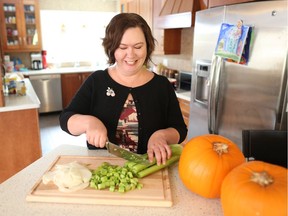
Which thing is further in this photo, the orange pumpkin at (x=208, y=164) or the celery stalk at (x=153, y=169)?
the celery stalk at (x=153, y=169)

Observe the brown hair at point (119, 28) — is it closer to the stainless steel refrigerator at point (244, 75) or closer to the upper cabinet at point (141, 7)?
the stainless steel refrigerator at point (244, 75)

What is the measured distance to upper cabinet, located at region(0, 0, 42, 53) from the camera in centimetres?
442

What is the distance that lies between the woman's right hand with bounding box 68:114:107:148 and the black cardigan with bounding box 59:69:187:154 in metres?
0.13

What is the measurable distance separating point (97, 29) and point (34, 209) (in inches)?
208

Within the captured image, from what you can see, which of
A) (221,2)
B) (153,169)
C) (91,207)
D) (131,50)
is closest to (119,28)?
(131,50)

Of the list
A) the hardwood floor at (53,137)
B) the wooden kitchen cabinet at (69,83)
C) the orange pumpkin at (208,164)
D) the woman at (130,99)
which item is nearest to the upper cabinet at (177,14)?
the woman at (130,99)

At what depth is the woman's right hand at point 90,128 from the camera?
92 centimetres

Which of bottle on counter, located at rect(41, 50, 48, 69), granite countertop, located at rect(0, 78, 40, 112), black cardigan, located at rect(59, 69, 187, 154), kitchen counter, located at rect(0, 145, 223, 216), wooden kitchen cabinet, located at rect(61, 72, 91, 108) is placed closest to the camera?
kitchen counter, located at rect(0, 145, 223, 216)

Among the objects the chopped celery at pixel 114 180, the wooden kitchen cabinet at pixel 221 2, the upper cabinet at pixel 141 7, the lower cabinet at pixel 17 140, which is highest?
the upper cabinet at pixel 141 7

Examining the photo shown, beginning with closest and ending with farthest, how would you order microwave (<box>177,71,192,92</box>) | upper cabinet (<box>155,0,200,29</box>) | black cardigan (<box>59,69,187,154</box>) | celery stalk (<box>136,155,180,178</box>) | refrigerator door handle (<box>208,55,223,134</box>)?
celery stalk (<box>136,155,180,178</box>) < black cardigan (<box>59,69,187,154</box>) < refrigerator door handle (<box>208,55,223,134</box>) < upper cabinet (<box>155,0,200,29</box>) < microwave (<box>177,71,192,92</box>)

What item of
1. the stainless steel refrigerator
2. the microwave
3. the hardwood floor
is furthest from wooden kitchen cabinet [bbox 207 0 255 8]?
the hardwood floor

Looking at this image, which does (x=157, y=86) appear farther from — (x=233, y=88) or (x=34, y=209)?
(x=233, y=88)

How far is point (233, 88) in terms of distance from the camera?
6.34 feet

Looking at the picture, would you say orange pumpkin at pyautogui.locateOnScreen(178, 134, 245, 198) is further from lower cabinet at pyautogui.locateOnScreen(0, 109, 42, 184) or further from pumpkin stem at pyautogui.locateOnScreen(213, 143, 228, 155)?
lower cabinet at pyautogui.locateOnScreen(0, 109, 42, 184)
